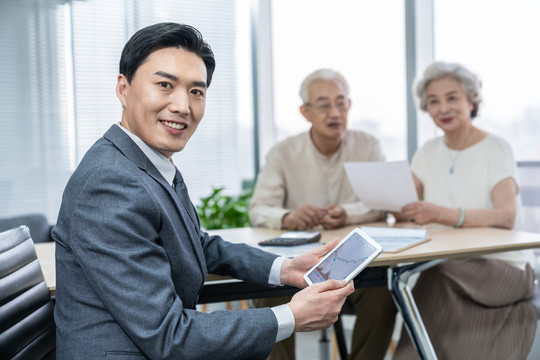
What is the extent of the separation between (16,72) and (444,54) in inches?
112

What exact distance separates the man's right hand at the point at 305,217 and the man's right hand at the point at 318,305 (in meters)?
1.01

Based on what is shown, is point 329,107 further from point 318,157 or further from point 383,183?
point 383,183

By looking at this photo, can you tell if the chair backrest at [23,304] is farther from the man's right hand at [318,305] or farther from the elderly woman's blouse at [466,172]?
the elderly woman's blouse at [466,172]

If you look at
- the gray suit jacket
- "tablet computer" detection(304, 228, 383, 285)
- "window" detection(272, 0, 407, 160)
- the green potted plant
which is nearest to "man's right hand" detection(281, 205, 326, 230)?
"tablet computer" detection(304, 228, 383, 285)

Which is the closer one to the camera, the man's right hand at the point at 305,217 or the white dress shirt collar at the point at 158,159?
the white dress shirt collar at the point at 158,159

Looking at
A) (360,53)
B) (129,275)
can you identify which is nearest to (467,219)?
(129,275)

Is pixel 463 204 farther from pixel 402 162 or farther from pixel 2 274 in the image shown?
pixel 2 274

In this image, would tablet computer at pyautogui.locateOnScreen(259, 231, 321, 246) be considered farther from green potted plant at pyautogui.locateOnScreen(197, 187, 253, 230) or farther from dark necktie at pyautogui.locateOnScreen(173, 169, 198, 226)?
green potted plant at pyautogui.locateOnScreen(197, 187, 253, 230)

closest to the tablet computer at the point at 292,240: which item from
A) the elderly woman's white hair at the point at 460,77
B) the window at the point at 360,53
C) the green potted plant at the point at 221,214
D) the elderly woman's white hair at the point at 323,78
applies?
the elderly woman's white hair at the point at 323,78

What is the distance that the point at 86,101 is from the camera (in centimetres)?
362

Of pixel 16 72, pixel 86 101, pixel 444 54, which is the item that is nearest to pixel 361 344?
pixel 444 54

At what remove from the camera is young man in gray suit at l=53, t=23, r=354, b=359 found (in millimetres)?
982

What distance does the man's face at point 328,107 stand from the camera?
2.63 metres

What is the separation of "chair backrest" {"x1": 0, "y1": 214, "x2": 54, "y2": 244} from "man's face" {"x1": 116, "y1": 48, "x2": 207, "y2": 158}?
2114mm
